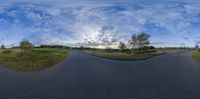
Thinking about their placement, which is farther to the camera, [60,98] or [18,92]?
[18,92]

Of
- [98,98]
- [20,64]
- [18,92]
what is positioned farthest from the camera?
[20,64]

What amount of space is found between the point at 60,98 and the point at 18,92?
37.0 feet

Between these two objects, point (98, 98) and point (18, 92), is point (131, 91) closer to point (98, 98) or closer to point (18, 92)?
point (98, 98)

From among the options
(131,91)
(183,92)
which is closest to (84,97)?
(131,91)

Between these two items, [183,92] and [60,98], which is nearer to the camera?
[60,98]

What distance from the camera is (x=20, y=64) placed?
585ft

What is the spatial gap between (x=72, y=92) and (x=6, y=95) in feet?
42.5

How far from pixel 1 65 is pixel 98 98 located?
381ft

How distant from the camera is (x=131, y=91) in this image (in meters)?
83.4

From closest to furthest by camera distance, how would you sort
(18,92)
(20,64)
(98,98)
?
(98,98) < (18,92) < (20,64)

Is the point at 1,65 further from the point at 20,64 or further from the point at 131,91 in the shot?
the point at 131,91

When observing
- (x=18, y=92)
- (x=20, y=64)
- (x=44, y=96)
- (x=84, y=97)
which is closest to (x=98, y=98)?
(x=84, y=97)

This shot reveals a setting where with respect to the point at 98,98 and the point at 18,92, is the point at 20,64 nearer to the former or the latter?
the point at 18,92

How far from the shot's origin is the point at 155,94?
7725 cm
